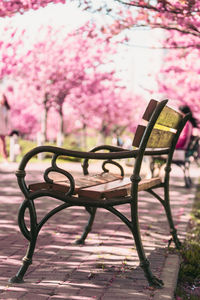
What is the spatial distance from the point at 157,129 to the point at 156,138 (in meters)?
0.08

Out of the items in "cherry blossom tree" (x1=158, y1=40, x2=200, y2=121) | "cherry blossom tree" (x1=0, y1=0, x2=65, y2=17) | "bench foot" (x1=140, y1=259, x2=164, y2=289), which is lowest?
"cherry blossom tree" (x1=158, y1=40, x2=200, y2=121)

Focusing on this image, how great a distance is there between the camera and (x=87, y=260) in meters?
4.21

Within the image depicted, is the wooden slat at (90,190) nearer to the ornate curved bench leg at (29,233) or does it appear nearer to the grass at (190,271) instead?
the ornate curved bench leg at (29,233)

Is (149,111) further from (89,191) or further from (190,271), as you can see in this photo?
(190,271)

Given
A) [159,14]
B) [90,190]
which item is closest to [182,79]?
[159,14]

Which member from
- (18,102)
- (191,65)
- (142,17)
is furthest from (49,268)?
(18,102)

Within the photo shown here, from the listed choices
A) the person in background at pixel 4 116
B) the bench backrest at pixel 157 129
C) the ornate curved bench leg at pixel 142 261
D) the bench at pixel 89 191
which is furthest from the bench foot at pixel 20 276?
the person in background at pixel 4 116

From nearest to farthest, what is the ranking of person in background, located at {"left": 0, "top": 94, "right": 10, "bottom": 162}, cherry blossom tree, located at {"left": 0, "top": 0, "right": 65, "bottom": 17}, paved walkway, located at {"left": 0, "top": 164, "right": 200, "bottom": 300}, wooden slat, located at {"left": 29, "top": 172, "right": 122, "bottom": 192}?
paved walkway, located at {"left": 0, "top": 164, "right": 200, "bottom": 300} → wooden slat, located at {"left": 29, "top": 172, "right": 122, "bottom": 192} → cherry blossom tree, located at {"left": 0, "top": 0, "right": 65, "bottom": 17} → person in background, located at {"left": 0, "top": 94, "right": 10, "bottom": 162}

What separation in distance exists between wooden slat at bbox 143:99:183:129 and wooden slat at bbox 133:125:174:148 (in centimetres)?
7

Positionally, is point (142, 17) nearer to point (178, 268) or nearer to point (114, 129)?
point (178, 268)

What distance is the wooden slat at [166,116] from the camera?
3.74m

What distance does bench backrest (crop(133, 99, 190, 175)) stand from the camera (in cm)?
350

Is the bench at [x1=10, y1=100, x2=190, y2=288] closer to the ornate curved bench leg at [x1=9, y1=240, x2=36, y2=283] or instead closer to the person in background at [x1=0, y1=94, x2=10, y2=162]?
the ornate curved bench leg at [x1=9, y1=240, x2=36, y2=283]

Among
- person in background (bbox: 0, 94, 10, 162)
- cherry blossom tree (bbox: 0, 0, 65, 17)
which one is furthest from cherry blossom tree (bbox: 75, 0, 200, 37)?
person in background (bbox: 0, 94, 10, 162)
